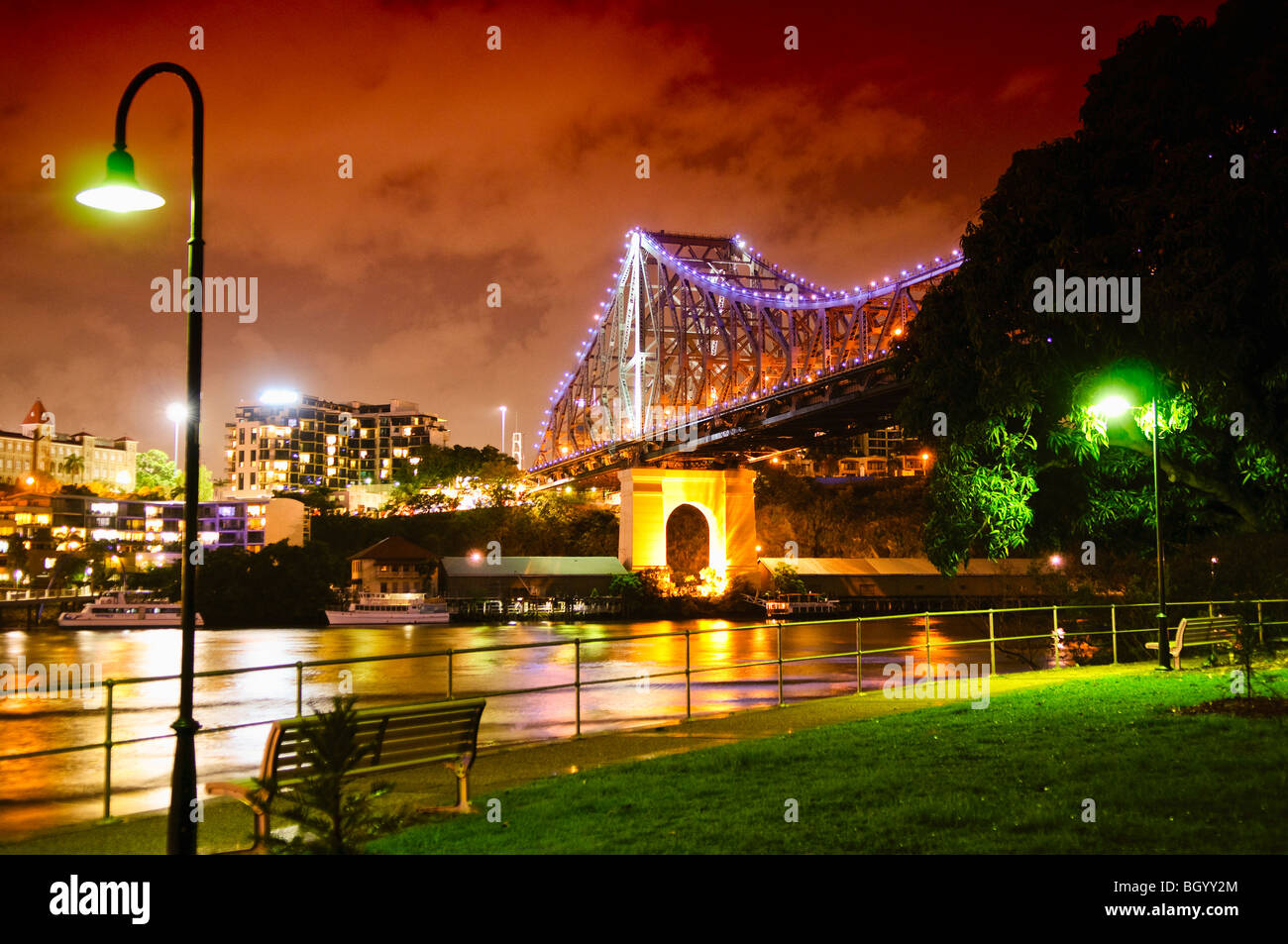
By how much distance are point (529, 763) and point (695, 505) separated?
68992 mm

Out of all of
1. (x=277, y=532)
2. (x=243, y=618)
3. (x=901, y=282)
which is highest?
(x=901, y=282)

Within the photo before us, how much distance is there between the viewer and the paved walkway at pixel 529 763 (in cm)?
768

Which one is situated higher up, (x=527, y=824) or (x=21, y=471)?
(x=21, y=471)

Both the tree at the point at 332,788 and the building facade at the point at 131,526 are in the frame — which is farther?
the building facade at the point at 131,526

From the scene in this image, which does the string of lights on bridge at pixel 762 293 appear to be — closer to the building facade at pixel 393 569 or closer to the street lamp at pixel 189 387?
the building facade at pixel 393 569

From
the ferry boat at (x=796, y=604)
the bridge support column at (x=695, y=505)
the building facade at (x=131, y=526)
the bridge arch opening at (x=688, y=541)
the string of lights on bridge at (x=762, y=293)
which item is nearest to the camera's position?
the string of lights on bridge at (x=762, y=293)

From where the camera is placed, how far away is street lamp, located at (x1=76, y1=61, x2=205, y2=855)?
696cm

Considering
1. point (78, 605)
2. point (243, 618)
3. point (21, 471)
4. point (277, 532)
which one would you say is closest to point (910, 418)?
point (243, 618)

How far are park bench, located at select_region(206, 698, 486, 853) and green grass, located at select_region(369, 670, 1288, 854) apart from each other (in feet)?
1.61

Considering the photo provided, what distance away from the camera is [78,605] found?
9356 centimetres

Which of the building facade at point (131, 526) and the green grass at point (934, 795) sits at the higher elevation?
the building facade at point (131, 526)

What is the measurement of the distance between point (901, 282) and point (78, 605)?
3008 inches

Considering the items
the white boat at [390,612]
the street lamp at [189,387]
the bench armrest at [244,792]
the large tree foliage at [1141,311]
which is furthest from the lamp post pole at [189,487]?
the white boat at [390,612]
